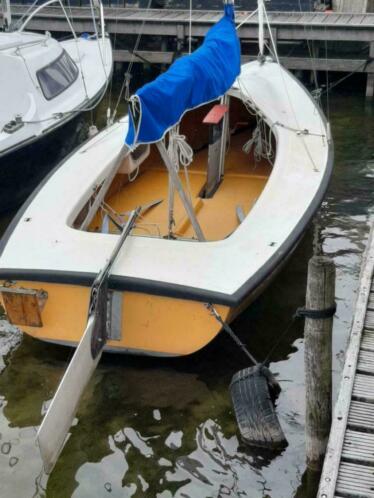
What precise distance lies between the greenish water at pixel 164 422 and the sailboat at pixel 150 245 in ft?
1.33

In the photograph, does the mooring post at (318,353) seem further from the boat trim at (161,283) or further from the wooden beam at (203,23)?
the wooden beam at (203,23)

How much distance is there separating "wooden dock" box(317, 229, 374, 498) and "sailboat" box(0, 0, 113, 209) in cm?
532

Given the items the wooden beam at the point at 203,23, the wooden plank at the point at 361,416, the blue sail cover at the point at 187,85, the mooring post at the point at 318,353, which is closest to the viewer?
the wooden plank at the point at 361,416

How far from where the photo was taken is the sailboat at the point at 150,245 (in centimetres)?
590

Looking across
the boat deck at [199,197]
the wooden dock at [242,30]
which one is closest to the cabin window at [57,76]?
the boat deck at [199,197]

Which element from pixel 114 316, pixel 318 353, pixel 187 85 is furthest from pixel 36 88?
pixel 318 353

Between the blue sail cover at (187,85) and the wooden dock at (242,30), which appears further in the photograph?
the wooden dock at (242,30)

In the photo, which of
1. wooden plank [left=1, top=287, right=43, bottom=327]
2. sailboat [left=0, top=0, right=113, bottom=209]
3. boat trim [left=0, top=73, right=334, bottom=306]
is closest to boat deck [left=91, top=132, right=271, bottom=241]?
sailboat [left=0, top=0, right=113, bottom=209]

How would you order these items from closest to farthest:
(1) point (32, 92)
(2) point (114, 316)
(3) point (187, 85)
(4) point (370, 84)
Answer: (2) point (114, 316), (3) point (187, 85), (1) point (32, 92), (4) point (370, 84)

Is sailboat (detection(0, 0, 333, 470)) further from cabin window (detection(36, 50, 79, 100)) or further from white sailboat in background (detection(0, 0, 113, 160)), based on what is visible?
cabin window (detection(36, 50, 79, 100))

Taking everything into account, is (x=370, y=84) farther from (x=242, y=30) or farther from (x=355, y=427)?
(x=355, y=427)

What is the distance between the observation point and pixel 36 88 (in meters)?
10.9

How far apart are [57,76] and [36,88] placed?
85 cm

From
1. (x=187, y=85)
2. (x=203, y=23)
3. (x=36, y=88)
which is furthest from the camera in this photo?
(x=203, y=23)
